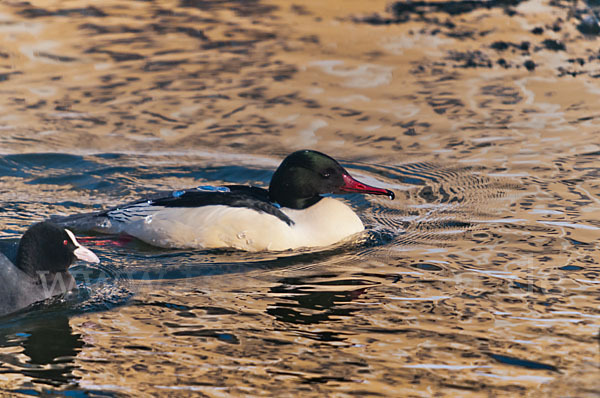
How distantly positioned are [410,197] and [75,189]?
156 inches

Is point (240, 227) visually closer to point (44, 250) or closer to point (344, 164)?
point (44, 250)

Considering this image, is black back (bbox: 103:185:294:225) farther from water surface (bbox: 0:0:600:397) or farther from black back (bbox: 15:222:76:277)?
black back (bbox: 15:222:76:277)

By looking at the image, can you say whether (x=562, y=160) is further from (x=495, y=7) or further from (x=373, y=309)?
(x=495, y=7)

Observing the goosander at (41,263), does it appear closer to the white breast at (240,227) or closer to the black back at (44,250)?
the black back at (44,250)

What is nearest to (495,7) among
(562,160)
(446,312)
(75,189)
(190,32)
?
(190,32)

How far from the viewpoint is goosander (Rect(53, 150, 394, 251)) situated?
352 inches

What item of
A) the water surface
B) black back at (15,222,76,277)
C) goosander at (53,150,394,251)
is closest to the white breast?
goosander at (53,150,394,251)

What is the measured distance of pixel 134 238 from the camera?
30.4ft

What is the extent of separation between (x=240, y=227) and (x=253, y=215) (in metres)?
0.17

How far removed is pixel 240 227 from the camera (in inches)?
350

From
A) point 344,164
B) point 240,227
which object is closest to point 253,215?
point 240,227

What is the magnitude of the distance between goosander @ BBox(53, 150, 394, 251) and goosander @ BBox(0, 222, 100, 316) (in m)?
1.46

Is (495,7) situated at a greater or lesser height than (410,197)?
greater

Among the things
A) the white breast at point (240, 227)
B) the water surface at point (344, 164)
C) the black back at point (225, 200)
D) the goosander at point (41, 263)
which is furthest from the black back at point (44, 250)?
the black back at point (225, 200)
